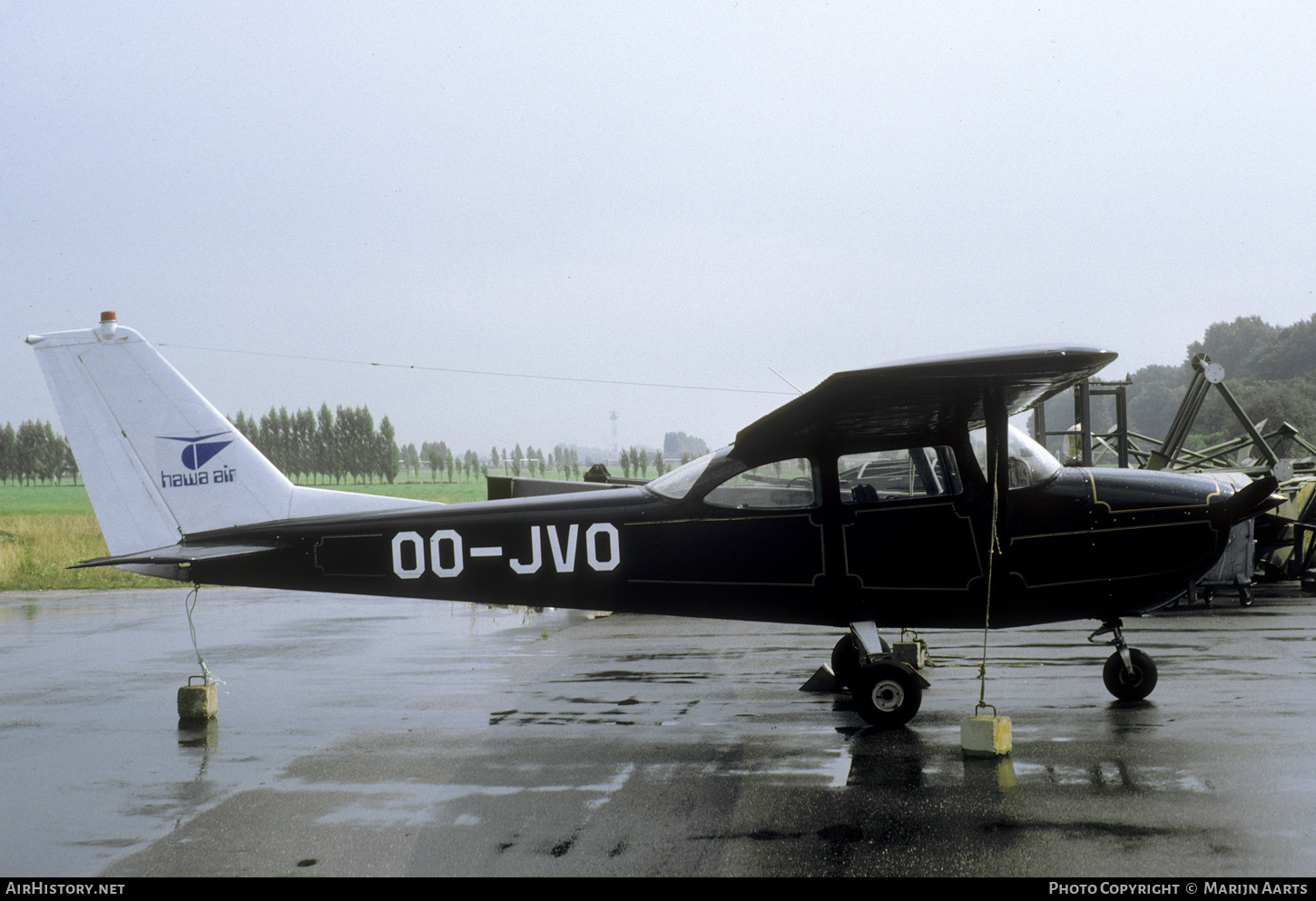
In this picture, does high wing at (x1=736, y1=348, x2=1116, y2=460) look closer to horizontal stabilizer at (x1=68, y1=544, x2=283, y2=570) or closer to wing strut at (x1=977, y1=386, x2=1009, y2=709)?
wing strut at (x1=977, y1=386, x2=1009, y2=709)


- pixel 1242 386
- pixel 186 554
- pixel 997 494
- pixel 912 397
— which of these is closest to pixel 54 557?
pixel 186 554

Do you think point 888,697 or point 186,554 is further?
point 186,554

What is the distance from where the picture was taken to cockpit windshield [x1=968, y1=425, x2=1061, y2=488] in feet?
23.7

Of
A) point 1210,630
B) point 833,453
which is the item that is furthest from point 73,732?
point 1210,630

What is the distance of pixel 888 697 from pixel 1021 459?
1.99 m

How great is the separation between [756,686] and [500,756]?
2852 mm

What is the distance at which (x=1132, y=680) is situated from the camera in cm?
754

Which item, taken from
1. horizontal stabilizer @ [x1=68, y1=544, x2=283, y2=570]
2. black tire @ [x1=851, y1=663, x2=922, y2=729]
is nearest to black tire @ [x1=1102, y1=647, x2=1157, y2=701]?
black tire @ [x1=851, y1=663, x2=922, y2=729]

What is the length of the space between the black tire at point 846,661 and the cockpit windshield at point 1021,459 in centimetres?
190

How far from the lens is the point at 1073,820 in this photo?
16.1 feet

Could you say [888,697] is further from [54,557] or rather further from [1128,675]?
[54,557]

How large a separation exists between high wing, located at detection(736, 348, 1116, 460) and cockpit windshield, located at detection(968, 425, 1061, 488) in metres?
0.15

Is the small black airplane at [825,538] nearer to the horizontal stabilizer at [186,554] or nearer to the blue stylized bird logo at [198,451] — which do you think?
the horizontal stabilizer at [186,554]

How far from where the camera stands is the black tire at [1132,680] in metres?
7.54
